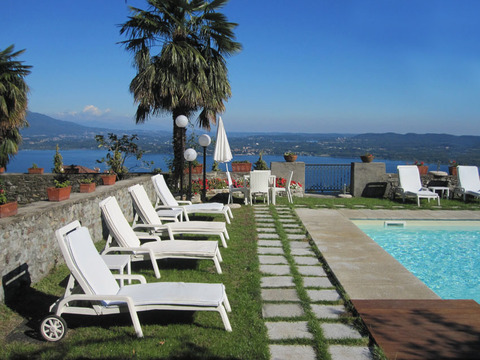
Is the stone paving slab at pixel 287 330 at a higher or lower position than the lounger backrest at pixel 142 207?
lower

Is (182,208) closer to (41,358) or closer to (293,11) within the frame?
(41,358)

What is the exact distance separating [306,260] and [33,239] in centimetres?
339

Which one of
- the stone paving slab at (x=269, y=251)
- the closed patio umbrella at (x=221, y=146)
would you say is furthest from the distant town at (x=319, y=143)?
the stone paving slab at (x=269, y=251)

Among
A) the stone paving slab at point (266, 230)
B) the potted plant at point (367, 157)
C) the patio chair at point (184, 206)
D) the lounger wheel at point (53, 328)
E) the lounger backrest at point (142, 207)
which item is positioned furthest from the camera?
the potted plant at point (367, 157)

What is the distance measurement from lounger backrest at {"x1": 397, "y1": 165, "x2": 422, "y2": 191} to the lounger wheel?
408 inches

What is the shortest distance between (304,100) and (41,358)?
98.0 feet

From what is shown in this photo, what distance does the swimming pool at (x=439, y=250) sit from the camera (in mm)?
5289

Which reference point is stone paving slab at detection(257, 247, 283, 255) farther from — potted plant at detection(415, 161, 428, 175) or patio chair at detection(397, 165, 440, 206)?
potted plant at detection(415, 161, 428, 175)

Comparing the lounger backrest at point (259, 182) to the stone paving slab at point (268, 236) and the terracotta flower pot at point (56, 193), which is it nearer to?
the stone paving slab at point (268, 236)

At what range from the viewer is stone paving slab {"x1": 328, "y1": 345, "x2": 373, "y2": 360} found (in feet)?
9.07

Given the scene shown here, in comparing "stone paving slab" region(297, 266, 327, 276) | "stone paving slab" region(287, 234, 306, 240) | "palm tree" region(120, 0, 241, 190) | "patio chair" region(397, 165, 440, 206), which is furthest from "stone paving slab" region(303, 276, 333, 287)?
"patio chair" region(397, 165, 440, 206)

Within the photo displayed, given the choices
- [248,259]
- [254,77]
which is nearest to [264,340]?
[248,259]

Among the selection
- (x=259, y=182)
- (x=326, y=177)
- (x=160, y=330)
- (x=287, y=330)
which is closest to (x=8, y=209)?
(x=160, y=330)

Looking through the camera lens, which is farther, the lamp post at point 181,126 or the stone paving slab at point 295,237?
the lamp post at point 181,126
